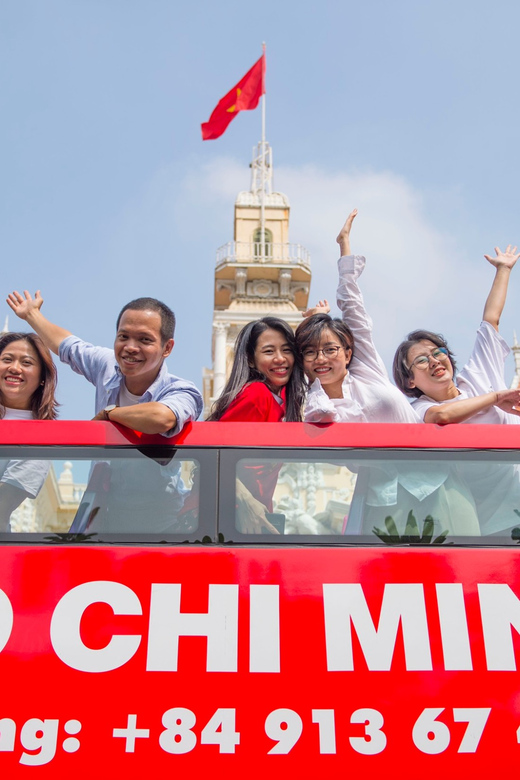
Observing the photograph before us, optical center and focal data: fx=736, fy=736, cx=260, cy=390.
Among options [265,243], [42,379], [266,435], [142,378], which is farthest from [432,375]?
[265,243]

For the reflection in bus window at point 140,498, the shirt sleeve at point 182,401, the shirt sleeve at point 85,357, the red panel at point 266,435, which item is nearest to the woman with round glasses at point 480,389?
the red panel at point 266,435

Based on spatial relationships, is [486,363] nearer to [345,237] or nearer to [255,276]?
[345,237]

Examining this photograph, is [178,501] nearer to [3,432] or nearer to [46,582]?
[46,582]

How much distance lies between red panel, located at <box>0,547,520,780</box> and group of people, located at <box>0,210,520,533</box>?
245 millimetres

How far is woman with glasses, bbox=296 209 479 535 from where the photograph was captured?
3.17 m

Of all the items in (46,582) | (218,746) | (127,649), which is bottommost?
(218,746)

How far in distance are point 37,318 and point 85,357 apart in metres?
0.43

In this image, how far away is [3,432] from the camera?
3.29m

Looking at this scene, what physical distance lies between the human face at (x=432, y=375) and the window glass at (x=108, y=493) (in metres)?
1.15

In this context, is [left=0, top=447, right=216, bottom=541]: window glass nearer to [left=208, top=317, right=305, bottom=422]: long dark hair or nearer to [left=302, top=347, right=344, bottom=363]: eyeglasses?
[left=208, top=317, right=305, bottom=422]: long dark hair

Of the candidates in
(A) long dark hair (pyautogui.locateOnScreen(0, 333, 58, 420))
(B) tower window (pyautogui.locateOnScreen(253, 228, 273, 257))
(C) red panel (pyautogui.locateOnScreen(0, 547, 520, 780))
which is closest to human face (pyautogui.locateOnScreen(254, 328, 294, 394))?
(C) red panel (pyautogui.locateOnScreen(0, 547, 520, 780))

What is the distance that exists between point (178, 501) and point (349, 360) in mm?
1133

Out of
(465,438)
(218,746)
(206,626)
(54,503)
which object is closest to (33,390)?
(54,503)

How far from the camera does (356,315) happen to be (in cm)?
380
